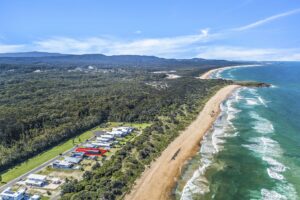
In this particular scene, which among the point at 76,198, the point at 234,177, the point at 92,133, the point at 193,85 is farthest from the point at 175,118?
the point at 193,85

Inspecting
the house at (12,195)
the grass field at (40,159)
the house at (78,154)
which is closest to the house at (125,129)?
the grass field at (40,159)

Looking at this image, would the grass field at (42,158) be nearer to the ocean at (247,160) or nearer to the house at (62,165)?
the house at (62,165)

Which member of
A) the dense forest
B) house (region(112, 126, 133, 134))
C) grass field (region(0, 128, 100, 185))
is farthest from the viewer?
house (region(112, 126, 133, 134))

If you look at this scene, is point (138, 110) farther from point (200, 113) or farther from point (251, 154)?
point (251, 154)

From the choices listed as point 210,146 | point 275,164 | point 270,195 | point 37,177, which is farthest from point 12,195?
point 275,164

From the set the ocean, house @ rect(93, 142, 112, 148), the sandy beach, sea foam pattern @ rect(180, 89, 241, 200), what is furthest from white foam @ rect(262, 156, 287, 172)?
house @ rect(93, 142, 112, 148)

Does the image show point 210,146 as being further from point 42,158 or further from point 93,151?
point 42,158

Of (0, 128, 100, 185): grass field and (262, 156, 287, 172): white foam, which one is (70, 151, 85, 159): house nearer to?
(0, 128, 100, 185): grass field
